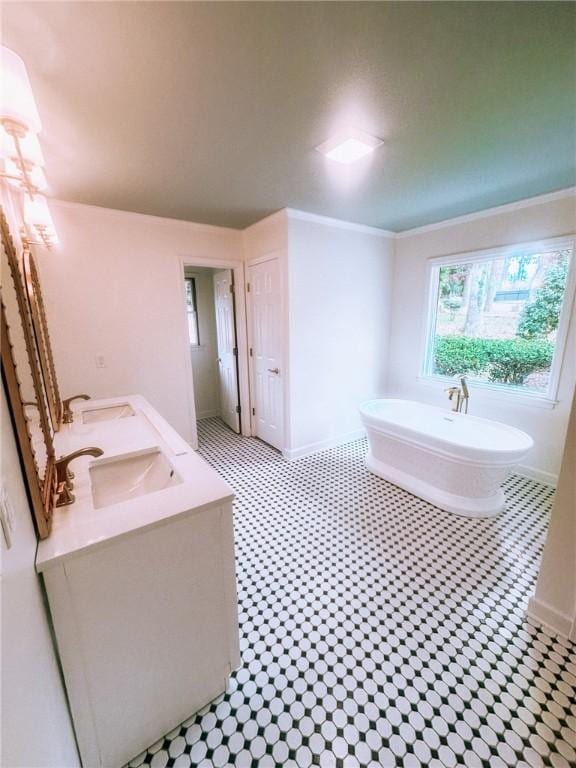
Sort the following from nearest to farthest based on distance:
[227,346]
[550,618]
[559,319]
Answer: [550,618] → [559,319] → [227,346]

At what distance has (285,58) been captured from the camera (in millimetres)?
1122

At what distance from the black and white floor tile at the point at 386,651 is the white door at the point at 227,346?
6.06 feet

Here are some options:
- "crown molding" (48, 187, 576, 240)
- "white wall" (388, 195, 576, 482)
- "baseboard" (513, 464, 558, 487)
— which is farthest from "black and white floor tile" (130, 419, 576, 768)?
"crown molding" (48, 187, 576, 240)

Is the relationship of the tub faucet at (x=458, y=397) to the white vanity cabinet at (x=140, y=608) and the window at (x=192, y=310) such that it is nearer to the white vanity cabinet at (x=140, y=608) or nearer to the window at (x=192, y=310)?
the white vanity cabinet at (x=140, y=608)

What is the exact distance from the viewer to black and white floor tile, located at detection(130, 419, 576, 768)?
113 centimetres

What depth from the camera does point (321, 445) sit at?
3.47 metres

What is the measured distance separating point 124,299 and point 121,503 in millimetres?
2328

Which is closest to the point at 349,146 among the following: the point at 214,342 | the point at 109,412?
the point at 109,412

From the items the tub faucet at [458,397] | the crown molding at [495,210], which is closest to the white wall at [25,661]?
the tub faucet at [458,397]

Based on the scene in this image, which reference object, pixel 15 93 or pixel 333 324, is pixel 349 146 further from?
pixel 333 324

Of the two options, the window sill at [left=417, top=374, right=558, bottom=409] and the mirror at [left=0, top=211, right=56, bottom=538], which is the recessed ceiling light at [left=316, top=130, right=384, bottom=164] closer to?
the mirror at [left=0, top=211, right=56, bottom=538]

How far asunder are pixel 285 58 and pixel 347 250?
7.37 ft

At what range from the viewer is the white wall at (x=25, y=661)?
1.81 feet

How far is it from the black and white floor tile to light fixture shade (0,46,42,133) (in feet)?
7.05
